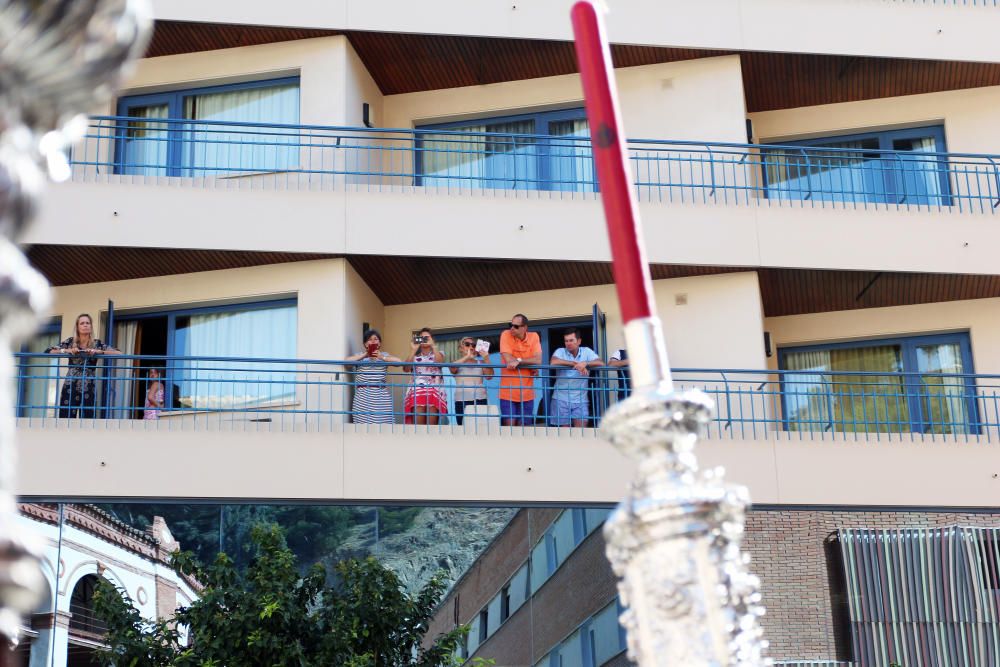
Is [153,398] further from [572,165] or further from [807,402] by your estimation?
[807,402]

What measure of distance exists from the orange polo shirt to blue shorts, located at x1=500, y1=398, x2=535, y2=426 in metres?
0.07

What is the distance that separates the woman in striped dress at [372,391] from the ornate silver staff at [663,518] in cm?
1545

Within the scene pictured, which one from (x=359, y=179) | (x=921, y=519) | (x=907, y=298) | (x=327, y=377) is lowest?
(x=921, y=519)

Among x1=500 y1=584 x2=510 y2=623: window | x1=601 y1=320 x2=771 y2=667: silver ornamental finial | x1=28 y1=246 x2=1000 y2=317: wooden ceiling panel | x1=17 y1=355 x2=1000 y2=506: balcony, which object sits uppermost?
x1=28 y1=246 x2=1000 y2=317: wooden ceiling panel

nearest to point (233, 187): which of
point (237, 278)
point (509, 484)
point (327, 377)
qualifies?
point (237, 278)

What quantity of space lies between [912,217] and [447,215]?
661cm

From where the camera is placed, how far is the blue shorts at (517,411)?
18.9m

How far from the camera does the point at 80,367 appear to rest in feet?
62.8

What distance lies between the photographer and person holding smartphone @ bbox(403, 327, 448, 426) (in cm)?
1880

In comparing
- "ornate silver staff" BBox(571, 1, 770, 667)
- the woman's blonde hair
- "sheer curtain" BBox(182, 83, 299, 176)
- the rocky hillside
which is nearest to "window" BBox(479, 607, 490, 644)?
the rocky hillside

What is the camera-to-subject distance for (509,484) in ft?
60.4

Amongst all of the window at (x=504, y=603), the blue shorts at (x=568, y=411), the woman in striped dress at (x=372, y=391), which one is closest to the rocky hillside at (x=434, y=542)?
the window at (x=504, y=603)

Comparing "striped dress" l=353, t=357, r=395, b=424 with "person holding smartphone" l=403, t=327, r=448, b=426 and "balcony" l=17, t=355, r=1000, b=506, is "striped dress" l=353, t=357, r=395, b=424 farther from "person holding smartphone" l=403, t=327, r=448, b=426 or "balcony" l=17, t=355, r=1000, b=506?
"person holding smartphone" l=403, t=327, r=448, b=426

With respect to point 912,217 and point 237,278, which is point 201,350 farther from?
point 912,217
